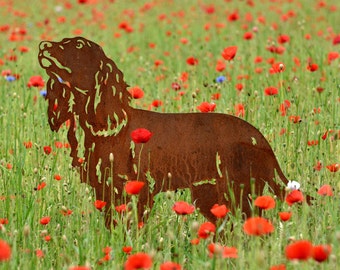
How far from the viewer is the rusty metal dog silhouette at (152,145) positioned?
3047 mm

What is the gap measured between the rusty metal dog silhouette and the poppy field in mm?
82

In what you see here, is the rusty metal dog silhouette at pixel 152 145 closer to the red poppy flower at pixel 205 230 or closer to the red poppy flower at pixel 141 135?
the red poppy flower at pixel 141 135

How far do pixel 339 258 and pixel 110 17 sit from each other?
829 cm

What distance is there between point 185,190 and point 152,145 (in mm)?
618

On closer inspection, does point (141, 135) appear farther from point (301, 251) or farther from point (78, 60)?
point (301, 251)

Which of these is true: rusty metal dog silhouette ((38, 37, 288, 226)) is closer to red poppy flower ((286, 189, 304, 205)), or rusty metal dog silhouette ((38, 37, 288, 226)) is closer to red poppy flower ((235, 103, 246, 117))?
red poppy flower ((286, 189, 304, 205))

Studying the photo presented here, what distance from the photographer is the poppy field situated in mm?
2713

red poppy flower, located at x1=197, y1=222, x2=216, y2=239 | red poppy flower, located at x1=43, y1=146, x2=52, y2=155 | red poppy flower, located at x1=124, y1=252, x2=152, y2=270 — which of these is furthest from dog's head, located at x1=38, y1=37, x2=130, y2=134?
red poppy flower, located at x1=124, y1=252, x2=152, y2=270

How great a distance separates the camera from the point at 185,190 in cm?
362

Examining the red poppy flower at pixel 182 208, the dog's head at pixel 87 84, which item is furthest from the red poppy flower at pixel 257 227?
the dog's head at pixel 87 84

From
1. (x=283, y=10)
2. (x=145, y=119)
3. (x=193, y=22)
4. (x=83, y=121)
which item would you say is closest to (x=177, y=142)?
(x=145, y=119)

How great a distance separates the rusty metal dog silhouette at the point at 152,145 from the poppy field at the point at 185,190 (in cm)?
8

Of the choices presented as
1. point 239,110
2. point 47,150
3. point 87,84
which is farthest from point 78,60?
point 239,110

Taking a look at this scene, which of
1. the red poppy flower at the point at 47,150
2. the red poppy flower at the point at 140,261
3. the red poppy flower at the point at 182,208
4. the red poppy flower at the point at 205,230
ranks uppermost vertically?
the red poppy flower at the point at 47,150
